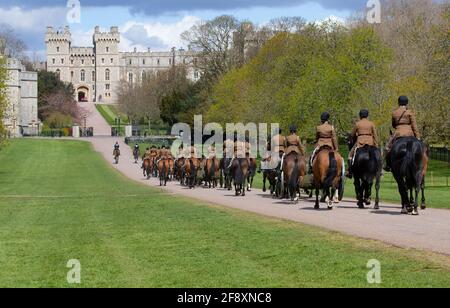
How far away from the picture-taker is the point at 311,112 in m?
61.2

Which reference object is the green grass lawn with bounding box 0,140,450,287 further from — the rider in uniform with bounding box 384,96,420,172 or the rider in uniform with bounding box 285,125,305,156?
the rider in uniform with bounding box 384,96,420,172

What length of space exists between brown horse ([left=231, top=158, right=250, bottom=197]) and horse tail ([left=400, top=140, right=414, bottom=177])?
10.8 metres

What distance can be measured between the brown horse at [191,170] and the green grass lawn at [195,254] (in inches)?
682

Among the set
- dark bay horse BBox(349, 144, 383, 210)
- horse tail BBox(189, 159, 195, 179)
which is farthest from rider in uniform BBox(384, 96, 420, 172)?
horse tail BBox(189, 159, 195, 179)

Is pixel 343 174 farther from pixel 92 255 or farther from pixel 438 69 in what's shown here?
pixel 438 69

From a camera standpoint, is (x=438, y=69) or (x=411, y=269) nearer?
(x=411, y=269)

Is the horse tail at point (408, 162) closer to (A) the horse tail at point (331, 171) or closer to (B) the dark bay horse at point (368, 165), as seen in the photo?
(B) the dark bay horse at point (368, 165)

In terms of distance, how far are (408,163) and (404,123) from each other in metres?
1.00

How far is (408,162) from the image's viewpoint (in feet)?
60.6

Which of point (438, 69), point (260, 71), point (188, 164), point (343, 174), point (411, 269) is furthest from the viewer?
point (260, 71)

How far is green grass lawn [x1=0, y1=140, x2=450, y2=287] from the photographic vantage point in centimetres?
1011

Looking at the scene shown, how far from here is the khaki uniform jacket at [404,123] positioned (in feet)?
61.7

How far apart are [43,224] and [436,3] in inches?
2858

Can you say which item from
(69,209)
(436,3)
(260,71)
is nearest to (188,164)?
(69,209)
